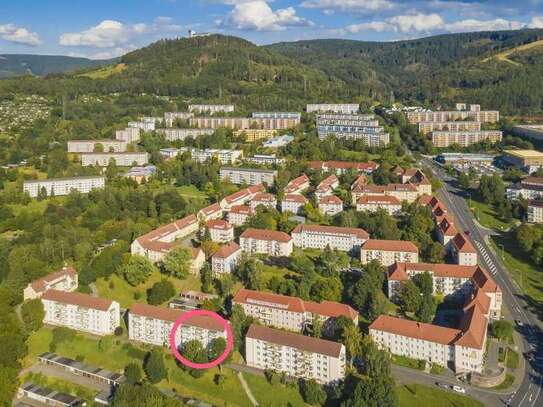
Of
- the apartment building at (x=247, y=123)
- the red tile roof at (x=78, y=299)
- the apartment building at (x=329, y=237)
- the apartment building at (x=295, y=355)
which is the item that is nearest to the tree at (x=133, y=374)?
the red tile roof at (x=78, y=299)

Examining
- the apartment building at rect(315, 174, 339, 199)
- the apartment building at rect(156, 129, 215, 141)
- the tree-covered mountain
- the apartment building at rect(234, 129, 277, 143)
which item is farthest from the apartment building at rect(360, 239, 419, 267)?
the tree-covered mountain

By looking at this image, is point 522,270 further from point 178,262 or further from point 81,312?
point 81,312

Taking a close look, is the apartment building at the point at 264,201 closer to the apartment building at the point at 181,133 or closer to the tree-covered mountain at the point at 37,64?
the apartment building at the point at 181,133

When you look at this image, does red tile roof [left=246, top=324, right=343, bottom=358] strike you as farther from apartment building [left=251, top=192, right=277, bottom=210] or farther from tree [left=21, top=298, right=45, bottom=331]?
apartment building [left=251, top=192, right=277, bottom=210]

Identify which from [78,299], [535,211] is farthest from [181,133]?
[535,211]

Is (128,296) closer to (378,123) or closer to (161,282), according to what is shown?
(161,282)

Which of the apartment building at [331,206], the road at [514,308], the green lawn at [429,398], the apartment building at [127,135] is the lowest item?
the green lawn at [429,398]
